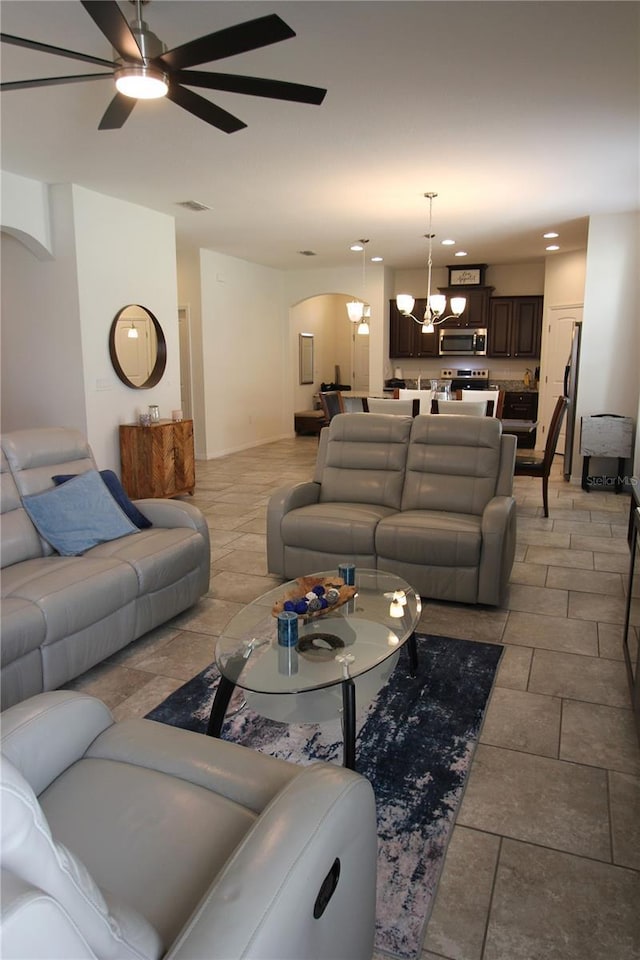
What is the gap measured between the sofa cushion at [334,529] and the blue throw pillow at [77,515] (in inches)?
37.5

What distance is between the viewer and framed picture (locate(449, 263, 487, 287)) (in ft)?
31.9

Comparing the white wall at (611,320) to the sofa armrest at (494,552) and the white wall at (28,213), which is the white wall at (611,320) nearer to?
the sofa armrest at (494,552)

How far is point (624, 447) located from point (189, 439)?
455 cm

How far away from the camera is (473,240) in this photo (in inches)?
308

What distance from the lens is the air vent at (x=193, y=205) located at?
5.81m

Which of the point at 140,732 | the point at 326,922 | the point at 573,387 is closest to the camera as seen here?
the point at 326,922

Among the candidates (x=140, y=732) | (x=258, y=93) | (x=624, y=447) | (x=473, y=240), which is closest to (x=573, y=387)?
(x=624, y=447)

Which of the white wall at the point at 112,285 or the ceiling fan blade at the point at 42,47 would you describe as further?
the white wall at the point at 112,285

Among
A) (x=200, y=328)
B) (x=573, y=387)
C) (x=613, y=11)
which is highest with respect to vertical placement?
(x=613, y=11)

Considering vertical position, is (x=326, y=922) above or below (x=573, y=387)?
below

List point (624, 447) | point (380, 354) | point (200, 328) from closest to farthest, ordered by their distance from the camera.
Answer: point (624, 447) < point (200, 328) < point (380, 354)

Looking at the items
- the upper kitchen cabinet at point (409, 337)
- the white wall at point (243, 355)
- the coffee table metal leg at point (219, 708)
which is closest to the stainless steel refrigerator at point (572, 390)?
the upper kitchen cabinet at point (409, 337)

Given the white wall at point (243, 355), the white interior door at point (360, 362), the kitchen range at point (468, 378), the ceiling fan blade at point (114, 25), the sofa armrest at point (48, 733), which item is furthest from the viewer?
the white interior door at point (360, 362)

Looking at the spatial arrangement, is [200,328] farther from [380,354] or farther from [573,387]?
[573,387]
